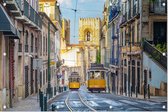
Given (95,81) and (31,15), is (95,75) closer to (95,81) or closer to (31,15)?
(95,81)

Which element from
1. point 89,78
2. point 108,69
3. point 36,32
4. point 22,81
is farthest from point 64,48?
point 22,81

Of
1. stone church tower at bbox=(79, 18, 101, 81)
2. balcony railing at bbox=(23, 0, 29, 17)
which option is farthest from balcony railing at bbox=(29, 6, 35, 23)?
stone church tower at bbox=(79, 18, 101, 81)

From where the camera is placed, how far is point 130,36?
49344 mm

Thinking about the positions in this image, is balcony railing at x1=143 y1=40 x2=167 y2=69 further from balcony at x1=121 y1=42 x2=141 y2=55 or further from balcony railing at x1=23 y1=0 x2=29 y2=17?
balcony railing at x1=23 y1=0 x2=29 y2=17

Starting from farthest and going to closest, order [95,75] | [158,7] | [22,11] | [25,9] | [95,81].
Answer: [95,75], [95,81], [158,7], [25,9], [22,11]

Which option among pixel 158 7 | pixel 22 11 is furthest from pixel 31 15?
pixel 158 7

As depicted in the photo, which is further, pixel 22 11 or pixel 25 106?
pixel 22 11

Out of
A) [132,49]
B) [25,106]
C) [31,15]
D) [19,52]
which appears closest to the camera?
[25,106]

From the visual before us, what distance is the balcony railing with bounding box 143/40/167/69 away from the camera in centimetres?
3312

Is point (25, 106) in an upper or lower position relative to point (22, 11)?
lower

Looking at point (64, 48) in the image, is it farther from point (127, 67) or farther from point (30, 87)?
point (30, 87)

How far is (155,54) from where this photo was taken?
35812mm

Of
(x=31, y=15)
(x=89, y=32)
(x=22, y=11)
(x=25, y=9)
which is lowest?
(x=22, y=11)

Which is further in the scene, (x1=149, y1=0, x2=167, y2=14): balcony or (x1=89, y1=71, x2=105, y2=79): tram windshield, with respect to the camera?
(x1=89, y1=71, x2=105, y2=79): tram windshield
